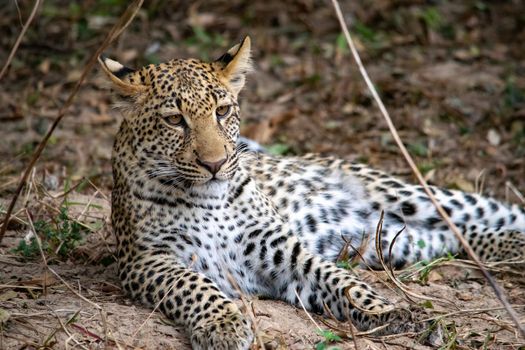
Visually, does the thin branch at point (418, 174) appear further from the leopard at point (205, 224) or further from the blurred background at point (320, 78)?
the blurred background at point (320, 78)

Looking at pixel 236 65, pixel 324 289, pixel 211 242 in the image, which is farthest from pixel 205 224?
pixel 236 65

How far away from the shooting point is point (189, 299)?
608 centimetres

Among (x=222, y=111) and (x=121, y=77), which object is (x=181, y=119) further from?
(x=121, y=77)

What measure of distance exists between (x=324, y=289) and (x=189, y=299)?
115 cm

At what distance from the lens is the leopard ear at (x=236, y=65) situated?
704cm

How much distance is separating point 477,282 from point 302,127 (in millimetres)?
4941

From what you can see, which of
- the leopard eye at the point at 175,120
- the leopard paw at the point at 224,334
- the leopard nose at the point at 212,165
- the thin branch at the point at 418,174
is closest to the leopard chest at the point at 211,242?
the leopard nose at the point at 212,165

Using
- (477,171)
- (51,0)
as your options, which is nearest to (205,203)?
(477,171)

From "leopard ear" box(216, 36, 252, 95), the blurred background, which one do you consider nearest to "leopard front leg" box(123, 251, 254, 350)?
"leopard ear" box(216, 36, 252, 95)

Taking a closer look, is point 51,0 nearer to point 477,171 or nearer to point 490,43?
point 490,43

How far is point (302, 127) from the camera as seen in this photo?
12.0 metres

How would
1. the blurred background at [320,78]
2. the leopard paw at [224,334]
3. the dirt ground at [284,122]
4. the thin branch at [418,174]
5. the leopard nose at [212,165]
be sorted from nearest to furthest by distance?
the thin branch at [418,174] < the leopard paw at [224,334] < the dirt ground at [284,122] < the leopard nose at [212,165] < the blurred background at [320,78]

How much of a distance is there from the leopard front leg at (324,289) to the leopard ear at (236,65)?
1329 mm

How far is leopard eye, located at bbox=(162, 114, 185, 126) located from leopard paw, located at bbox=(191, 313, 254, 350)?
63.4 inches
